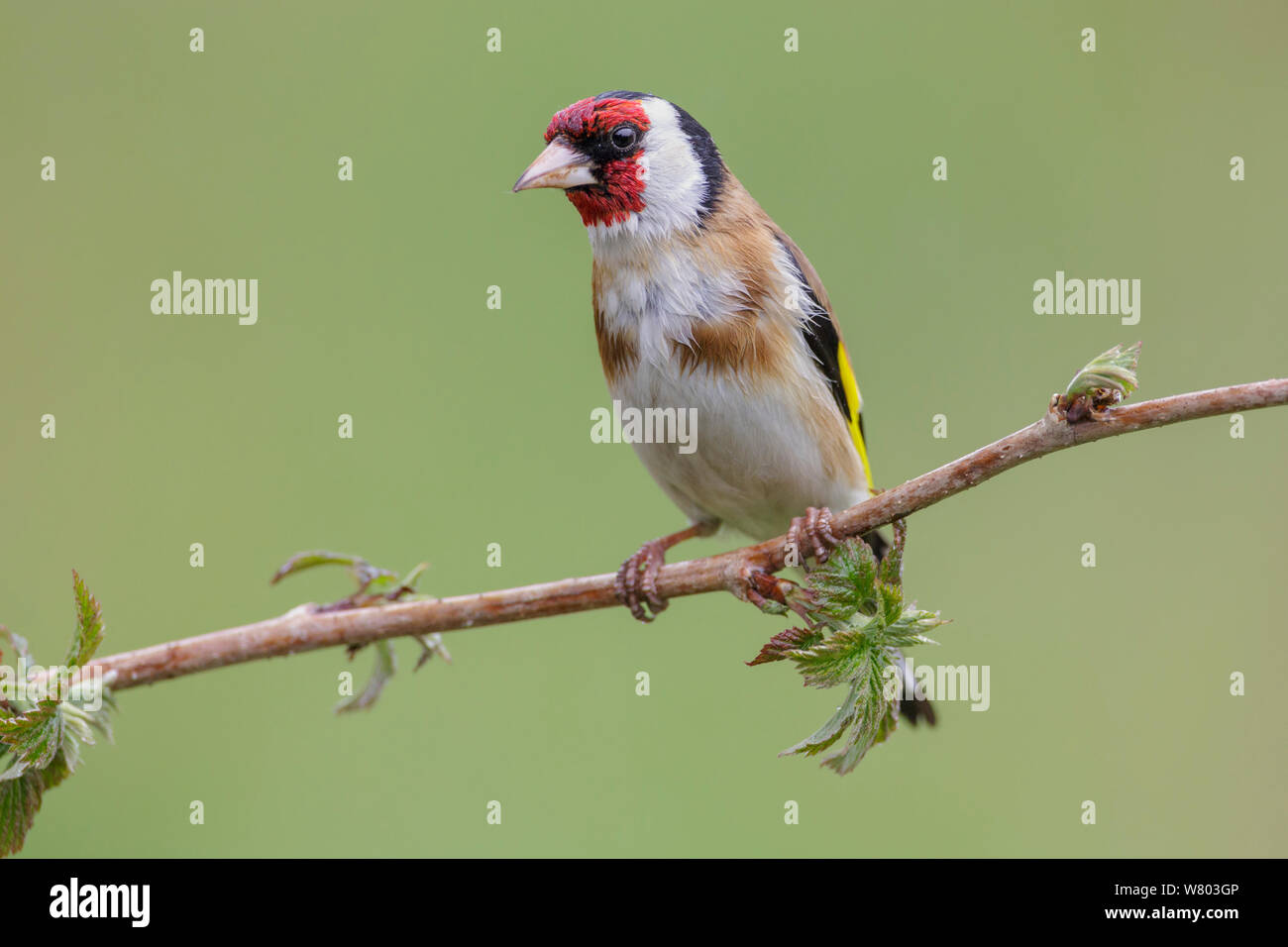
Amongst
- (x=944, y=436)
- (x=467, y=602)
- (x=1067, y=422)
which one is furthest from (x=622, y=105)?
(x=944, y=436)

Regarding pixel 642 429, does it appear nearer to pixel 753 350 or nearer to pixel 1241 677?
pixel 753 350

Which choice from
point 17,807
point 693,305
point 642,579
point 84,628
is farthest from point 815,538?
point 17,807

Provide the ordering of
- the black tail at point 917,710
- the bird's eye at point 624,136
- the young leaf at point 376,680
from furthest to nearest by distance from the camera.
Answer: the black tail at point 917,710, the bird's eye at point 624,136, the young leaf at point 376,680

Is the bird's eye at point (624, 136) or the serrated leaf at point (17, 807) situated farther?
the bird's eye at point (624, 136)

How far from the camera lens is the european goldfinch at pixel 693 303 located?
2826 mm

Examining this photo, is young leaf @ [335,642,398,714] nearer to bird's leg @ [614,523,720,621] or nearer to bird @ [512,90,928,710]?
bird's leg @ [614,523,720,621]

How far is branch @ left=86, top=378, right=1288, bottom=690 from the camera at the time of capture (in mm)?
1772

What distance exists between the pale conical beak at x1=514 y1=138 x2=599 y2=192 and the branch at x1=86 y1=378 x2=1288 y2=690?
38.6 inches

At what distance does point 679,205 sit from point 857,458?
87 centimetres

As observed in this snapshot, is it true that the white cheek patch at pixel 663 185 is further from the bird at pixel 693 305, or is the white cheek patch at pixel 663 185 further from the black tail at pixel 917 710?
the black tail at pixel 917 710

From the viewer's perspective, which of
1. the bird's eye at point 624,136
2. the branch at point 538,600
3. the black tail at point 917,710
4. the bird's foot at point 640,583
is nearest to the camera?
the branch at point 538,600

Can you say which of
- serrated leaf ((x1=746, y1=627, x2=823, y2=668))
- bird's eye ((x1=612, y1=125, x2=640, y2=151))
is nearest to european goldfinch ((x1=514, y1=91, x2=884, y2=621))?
bird's eye ((x1=612, y1=125, x2=640, y2=151))

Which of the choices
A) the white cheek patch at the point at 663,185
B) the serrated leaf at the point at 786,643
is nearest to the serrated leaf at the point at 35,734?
the serrated leaf at the point at 786,643

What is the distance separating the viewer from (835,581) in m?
1.87
